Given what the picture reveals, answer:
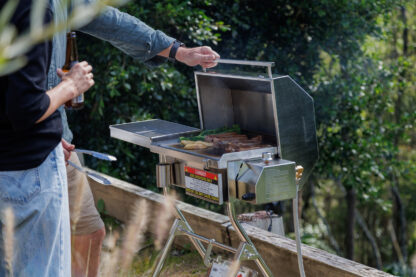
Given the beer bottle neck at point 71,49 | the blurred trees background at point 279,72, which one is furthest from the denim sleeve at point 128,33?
the blurred trees background at point 279,72

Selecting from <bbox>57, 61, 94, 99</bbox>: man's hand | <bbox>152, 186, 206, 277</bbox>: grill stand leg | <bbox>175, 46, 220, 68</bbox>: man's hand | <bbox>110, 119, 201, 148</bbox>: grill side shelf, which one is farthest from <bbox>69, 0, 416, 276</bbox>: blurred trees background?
<bbox>57, 61, 94, 99</bbox>: man's hand

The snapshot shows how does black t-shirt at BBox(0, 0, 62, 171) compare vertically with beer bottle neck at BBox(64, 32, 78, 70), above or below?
below

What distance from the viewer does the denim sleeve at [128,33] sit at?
2.78 m

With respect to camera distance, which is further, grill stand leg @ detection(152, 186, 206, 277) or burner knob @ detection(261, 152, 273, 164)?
grill stand leg @ detection(152, 186, 206, 277)

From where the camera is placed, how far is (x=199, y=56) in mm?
2885

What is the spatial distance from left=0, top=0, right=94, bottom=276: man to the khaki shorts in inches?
35.2

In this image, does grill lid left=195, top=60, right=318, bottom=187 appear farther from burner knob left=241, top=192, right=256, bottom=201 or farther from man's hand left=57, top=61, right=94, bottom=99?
man's hand left=57, top=61, right=94, bottom=99

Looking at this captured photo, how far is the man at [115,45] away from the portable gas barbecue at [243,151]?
20 centimetres

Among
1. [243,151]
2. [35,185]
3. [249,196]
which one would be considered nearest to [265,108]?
[243,151]

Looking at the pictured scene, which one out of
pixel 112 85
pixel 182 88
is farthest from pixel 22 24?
pixel 182 88

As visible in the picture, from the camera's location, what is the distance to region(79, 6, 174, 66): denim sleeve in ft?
9.12

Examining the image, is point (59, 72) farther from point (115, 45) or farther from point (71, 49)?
point (115, 45)

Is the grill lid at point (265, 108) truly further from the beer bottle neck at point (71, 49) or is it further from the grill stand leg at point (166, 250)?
the beer bottle neck at point (71, 49)

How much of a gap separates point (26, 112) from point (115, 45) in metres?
1.22
